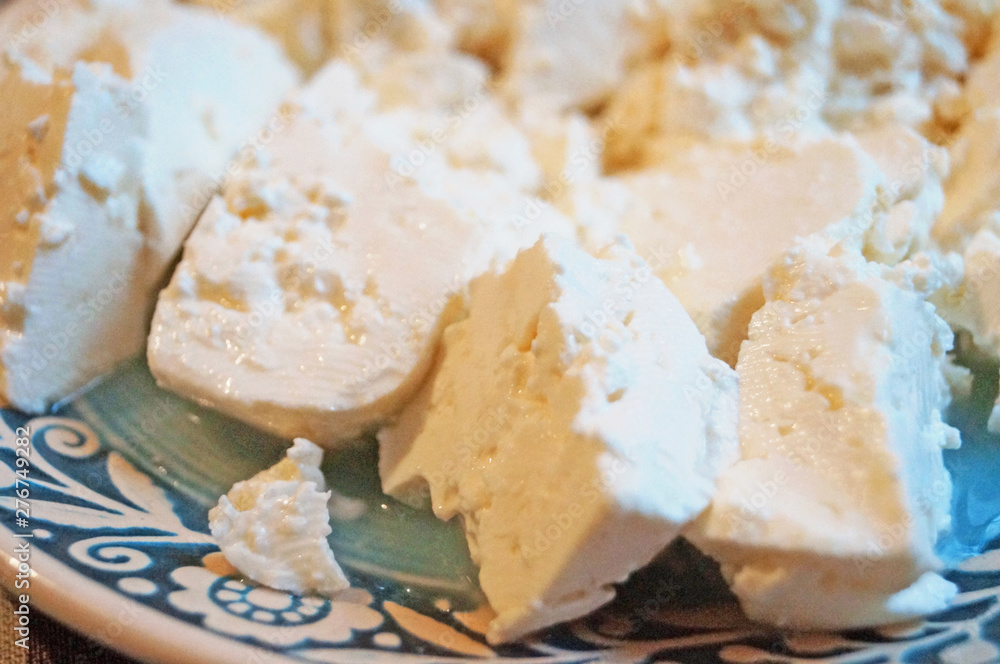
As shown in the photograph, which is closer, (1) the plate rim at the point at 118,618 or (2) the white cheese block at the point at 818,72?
(1) the plate rim at the point at 118,618

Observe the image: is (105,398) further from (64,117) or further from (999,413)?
(999,413)

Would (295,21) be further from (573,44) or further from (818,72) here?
(818,72)

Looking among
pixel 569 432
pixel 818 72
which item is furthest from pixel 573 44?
pixel 569 432

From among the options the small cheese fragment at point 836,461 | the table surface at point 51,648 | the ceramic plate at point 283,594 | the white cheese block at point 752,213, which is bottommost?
the table surface at point 51,648


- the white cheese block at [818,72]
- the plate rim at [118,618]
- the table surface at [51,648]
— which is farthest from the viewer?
the white cheese block at [818,72]

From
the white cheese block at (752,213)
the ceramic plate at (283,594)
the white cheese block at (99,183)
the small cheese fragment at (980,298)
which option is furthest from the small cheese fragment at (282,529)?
the small cheese fragment at (980,298)

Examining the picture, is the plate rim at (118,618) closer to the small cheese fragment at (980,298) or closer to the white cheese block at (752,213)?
the white cheese block at (752,213)
